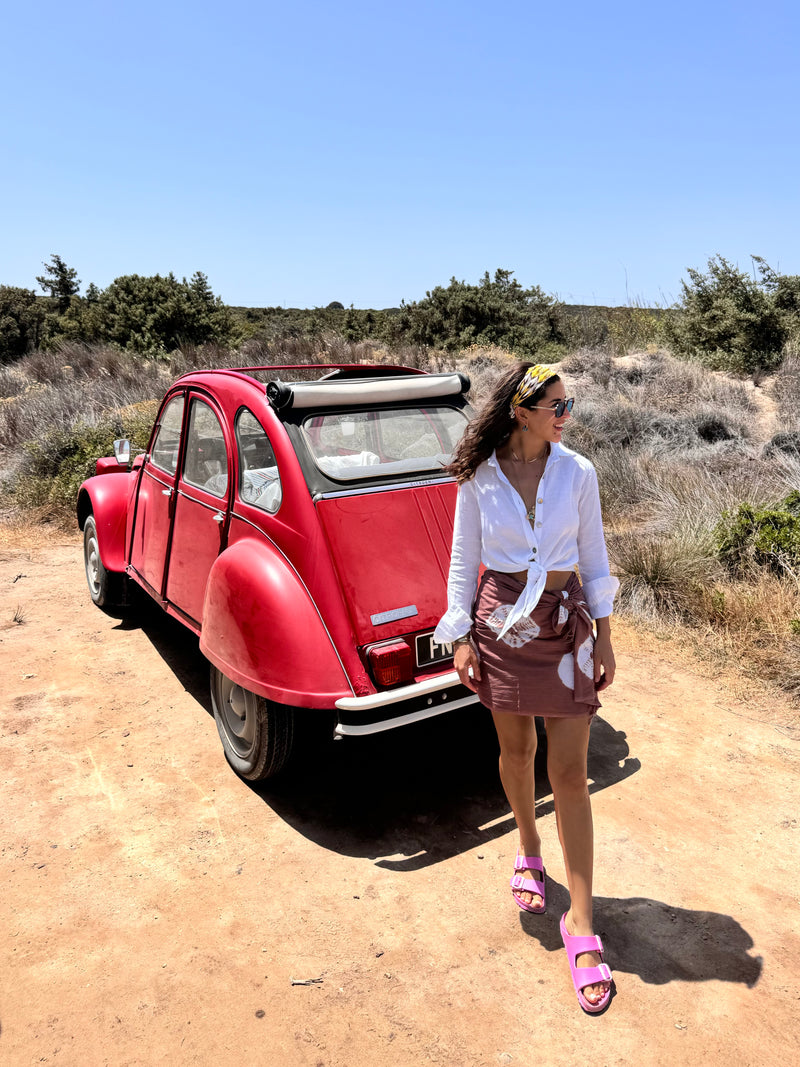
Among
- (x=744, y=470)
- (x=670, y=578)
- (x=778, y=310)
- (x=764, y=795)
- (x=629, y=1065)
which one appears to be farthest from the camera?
(x=778, y=310)

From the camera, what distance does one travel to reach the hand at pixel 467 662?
2.55 m

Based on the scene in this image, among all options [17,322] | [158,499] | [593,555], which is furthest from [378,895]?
[17,322]

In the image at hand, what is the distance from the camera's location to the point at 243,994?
2469 millimetres

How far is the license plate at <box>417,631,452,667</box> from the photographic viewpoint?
326cm

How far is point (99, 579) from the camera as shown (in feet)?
19.9

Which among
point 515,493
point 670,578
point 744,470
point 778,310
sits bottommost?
point 670,578

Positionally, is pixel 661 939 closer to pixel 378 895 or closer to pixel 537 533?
pixel 378 895

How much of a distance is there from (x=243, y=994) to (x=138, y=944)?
0.49 m

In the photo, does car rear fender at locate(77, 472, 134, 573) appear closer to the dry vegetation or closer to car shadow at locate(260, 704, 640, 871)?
car shadow at locate(260, 704, 640, 871)

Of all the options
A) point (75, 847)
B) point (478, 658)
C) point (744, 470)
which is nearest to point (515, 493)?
point (478, 658)

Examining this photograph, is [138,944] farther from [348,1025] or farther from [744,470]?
[744,470]

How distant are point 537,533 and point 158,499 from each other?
3.10 m

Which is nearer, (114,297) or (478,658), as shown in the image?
(478,658)

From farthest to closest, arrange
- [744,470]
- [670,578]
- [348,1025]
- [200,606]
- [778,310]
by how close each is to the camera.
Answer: [778,310] < [744,470] < [670,578] < [200,606] < [348,1025]
